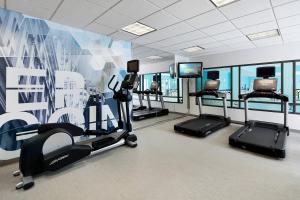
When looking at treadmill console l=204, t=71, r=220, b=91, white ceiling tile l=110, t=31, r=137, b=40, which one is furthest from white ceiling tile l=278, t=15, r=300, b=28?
white ceiling tile l=110, t=31, r=137, b=40

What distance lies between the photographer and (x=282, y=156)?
2.98m

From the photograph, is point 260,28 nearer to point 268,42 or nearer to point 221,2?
point 268,42

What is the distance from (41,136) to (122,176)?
4.71 ft

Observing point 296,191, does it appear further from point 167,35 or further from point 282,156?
point 167,35

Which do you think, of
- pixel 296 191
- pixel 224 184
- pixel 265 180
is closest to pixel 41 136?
pixel 224 184

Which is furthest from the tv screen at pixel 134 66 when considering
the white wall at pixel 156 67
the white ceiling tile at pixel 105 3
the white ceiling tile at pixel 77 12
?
the white wall at pixel 156 67

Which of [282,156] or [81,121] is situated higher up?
[81,121]

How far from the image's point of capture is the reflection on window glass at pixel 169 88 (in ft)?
25.8

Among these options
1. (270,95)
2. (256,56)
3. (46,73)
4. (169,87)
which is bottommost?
(270,95)

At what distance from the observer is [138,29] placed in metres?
4.00

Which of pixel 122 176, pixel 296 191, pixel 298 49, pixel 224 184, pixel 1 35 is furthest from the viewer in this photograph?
pixel 298 49

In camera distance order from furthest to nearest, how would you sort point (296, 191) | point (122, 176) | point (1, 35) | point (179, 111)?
1. point (179, 111)
2. point (1, 35)
3. point (122, 176)
4. point (296, 191)

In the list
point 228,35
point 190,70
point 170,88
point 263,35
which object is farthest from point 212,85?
point 170,88

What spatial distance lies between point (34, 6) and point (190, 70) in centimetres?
510
